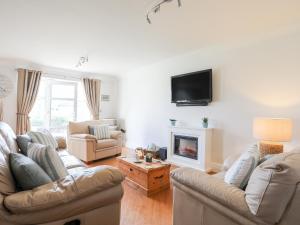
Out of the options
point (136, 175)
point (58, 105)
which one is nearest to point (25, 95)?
point (58, 105)

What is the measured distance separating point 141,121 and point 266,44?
3.37 meters

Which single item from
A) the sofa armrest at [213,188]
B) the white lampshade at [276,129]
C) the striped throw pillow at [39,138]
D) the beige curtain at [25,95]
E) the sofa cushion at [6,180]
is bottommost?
Result: the sofa armrest at [213,188]

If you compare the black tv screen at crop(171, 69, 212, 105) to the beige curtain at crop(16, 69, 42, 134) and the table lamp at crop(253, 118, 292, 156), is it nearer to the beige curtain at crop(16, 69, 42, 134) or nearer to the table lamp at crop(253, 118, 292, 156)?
the table lamp at crop(253, 118, 292, 156)

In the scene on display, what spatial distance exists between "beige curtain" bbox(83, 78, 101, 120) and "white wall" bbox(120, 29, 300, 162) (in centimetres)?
186

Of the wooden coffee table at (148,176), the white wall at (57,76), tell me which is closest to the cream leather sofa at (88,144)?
the wooden coffee table at (148,176)

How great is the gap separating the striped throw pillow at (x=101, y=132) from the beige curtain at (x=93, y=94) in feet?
4.52

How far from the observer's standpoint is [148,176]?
2.44m

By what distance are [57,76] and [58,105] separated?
2.67 feet

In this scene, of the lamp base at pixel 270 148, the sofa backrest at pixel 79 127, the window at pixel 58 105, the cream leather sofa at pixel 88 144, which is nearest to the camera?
the lamp base at pixel 270 148

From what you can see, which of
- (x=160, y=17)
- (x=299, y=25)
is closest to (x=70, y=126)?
(x=160, y=17)

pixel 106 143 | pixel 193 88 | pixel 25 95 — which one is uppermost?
pixel 193 88

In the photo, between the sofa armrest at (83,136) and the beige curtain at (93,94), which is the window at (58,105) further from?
the sofa armrest at (83,136)

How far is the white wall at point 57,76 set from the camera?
170 inches

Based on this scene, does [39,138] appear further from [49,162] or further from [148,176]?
[148,176]
